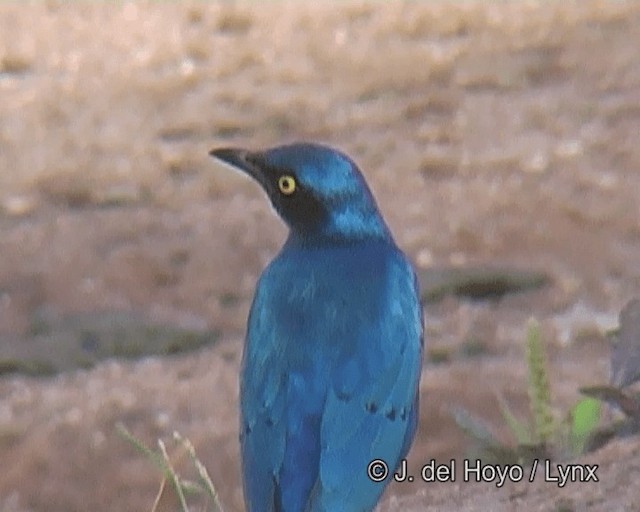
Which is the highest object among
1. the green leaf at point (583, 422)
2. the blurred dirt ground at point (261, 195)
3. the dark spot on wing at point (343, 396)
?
the dark spot on wing at point (343, 396)

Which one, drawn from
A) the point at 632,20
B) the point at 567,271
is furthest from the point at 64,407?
the point at 632,20

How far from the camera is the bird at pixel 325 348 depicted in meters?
2.99

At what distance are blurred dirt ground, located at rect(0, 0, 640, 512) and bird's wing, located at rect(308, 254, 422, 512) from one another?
0.45m

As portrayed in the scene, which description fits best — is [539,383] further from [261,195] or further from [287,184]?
[261,195]

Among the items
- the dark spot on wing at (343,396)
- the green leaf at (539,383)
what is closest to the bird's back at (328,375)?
the dark spot on wing at (343,396)

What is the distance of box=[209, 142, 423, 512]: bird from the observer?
2988 millimetres

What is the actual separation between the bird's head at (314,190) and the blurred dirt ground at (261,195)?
2.17ft

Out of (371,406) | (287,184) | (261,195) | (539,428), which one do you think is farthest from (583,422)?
(261,195)

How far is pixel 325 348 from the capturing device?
3.11 metres

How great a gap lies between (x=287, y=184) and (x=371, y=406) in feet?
1.66

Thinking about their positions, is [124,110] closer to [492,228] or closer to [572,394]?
[492,228]

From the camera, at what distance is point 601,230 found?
6953mm

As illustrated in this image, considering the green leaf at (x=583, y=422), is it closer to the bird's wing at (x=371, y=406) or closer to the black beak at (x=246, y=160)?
the bird's wing at (x=371, y=406)

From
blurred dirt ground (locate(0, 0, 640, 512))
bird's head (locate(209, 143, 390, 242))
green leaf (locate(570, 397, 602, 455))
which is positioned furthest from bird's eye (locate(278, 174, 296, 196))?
green leaf (locate(570, 397, 602, 455))
